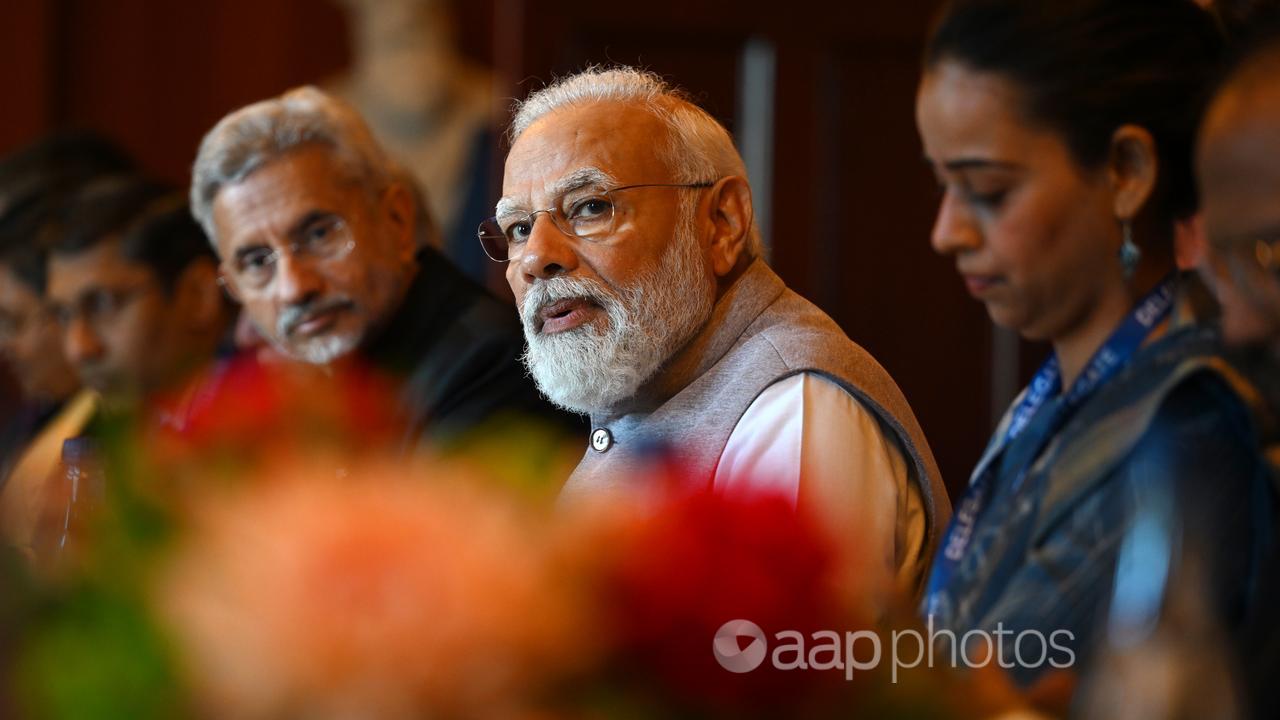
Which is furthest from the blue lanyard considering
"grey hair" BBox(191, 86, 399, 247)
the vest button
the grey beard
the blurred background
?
the blurred background

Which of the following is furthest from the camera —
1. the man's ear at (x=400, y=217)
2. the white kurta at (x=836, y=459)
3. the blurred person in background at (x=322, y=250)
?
the man's ear at (x=400, y=217)

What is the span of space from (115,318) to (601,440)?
5.92 ft

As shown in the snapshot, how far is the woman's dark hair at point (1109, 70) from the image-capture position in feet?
5.50

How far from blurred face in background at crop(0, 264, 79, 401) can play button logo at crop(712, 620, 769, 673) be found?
365cm

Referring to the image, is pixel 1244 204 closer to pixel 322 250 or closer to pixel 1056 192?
pixel 1056 192

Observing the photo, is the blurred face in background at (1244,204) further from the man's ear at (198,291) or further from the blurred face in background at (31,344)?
the blurred face in background at (31,344)

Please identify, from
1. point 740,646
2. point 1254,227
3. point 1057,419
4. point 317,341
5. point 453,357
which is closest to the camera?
point 740,646

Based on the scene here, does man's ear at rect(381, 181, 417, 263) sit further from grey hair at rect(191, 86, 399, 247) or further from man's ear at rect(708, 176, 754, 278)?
man's ear at rect(708, 176, 754, 278)

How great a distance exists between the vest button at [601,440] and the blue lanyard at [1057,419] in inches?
38.8

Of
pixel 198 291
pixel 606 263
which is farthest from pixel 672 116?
pixel 198 291

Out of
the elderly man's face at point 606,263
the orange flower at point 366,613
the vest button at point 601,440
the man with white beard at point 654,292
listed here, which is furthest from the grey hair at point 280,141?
the orange flower at point 366,613

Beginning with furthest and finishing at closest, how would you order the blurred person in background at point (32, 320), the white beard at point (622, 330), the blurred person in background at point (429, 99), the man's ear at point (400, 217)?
the blurred person in background at point (429, 99), the blurred person in background at point (32, 320), the man's ear at point (400, 217), the white beard at point (622, 330)

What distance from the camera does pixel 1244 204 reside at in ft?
4.71

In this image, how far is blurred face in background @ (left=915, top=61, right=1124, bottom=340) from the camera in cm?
168
